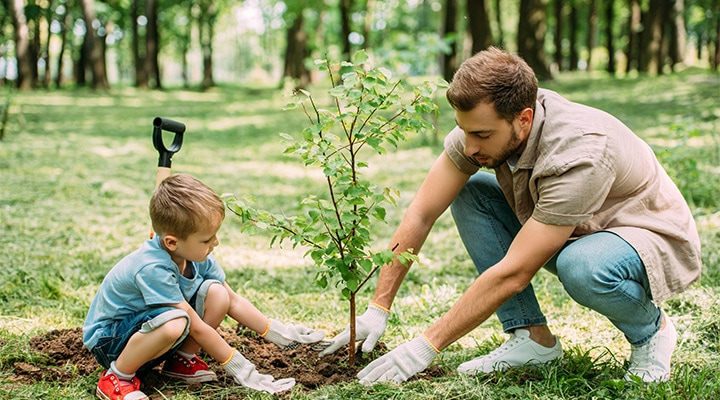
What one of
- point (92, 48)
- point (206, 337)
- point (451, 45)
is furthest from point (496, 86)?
point (92, 48)

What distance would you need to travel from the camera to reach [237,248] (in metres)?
5.29

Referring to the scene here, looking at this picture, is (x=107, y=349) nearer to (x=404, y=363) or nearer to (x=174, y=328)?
(x=174, y=328)

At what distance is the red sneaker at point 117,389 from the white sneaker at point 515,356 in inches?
53.2

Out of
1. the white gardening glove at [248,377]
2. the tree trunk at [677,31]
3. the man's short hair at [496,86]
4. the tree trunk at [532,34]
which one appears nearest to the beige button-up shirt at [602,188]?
the man's short hair at [496,86]

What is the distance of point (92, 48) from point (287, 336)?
2143cm

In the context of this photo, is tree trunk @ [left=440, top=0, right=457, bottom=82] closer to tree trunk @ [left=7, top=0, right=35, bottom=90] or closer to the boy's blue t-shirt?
the boy's blue t-shirt

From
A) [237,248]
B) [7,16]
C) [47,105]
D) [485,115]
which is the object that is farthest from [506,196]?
[7,16]

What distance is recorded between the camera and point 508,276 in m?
2.61

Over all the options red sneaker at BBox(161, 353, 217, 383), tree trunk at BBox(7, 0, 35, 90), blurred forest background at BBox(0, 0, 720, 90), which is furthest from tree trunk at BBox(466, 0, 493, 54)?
tree trunk at BBox(7, 0, 35, 90)

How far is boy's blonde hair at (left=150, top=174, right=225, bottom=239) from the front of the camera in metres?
2.60

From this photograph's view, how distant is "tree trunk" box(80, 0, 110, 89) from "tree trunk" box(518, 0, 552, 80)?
13.1 meters

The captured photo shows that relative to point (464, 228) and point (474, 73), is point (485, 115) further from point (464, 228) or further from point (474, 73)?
point (464, 228)

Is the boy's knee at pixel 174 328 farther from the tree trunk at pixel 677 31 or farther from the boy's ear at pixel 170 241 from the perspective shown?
the tree trunk at pixel 677 31

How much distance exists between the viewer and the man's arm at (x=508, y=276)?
8.40 ft
